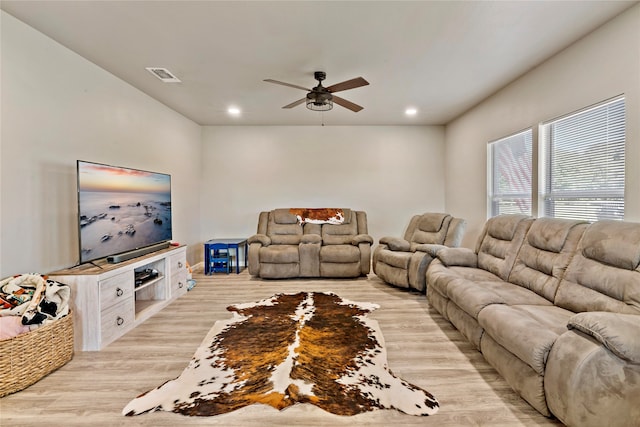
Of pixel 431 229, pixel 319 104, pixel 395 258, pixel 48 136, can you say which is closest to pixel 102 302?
pixel 48 136

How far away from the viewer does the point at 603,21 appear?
7.34 feet

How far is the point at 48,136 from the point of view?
2.40 m

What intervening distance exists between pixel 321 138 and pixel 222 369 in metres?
4.19

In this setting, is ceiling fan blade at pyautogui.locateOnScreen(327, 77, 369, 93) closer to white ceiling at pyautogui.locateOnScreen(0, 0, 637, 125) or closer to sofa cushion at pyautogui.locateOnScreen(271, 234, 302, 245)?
white ceiling at pyautogui.locateOnScreen(0, 0, 637, 125)

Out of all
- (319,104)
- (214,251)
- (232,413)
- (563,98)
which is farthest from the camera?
(214,251)

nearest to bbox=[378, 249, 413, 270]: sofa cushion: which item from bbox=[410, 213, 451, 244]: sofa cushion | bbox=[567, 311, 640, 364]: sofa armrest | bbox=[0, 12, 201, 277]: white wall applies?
bbox=[410, 213, 451, 244]: sofa cushion

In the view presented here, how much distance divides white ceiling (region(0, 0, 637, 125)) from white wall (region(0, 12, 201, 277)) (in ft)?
0.57

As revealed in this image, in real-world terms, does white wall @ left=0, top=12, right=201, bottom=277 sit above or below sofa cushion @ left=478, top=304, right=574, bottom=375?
above

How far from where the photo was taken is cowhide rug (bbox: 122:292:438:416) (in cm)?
168

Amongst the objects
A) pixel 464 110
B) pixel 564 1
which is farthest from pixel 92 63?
pixel 464 110

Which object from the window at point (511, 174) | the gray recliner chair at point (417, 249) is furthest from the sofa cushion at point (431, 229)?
the window at point (511, 174)

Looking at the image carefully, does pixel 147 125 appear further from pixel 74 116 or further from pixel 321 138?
pixel 321 138

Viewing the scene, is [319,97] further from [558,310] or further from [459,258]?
[558,310]

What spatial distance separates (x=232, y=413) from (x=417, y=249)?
274 cm
